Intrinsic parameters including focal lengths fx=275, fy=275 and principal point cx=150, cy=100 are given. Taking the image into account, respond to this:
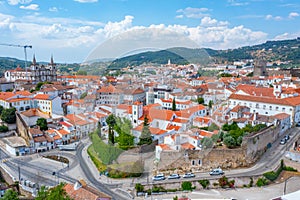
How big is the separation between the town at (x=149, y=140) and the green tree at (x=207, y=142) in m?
0.04

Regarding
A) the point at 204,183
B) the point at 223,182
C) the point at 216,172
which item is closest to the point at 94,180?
the point at 204,183

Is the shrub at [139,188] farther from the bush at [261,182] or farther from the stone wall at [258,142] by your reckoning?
the stone wall at [258,142]

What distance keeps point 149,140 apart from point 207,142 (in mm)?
1774

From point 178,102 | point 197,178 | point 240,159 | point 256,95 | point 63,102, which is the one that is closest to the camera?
point 197,178

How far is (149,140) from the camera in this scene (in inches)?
308

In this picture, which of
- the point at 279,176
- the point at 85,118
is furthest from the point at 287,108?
the point at 85,118

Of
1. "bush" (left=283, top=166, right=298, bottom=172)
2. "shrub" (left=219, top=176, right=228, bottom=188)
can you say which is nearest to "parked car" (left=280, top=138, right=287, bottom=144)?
"bush" (left=283, top=166, right=298, bottom=172)

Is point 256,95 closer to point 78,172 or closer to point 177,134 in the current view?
point 177,134

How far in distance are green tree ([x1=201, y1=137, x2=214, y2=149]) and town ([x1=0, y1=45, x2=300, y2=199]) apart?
4cm

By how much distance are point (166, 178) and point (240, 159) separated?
2.43 m

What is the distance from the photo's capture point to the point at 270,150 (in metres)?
9.62

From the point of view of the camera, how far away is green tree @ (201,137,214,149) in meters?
8.02

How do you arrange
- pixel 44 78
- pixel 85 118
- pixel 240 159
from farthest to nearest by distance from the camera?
pixel 44 78
pixel 85 118
pixel 240 159

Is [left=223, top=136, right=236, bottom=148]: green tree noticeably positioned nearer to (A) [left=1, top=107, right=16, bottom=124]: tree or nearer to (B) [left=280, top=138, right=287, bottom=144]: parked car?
(B) [left=280, top=138, right=287, bottom=144]: parked car
